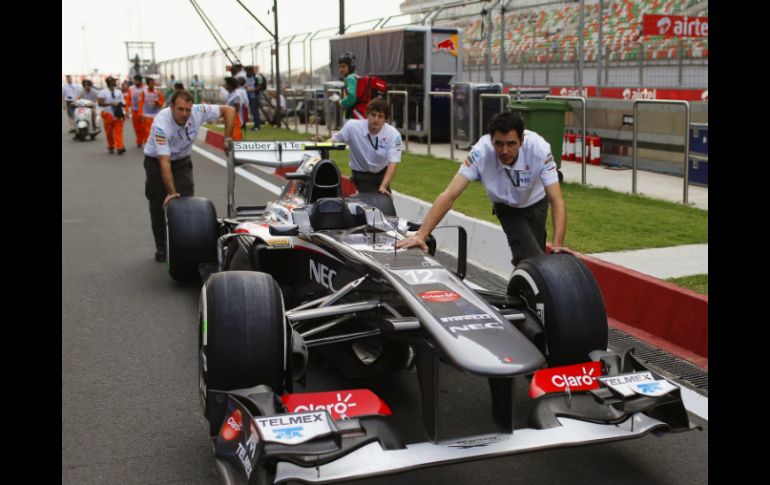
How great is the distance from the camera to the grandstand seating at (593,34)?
1586 centimetres

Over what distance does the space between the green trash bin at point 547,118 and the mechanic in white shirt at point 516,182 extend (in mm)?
7295

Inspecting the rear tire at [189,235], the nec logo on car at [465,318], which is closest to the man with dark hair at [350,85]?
the rear tire at [189,235]

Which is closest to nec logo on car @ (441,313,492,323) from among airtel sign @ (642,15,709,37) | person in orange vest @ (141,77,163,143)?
airtel sign @ (642,15,709,37)

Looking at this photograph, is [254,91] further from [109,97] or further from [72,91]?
[109,97]

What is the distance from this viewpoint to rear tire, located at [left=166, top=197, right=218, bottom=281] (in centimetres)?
700

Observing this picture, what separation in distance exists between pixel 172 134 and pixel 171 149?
0.16 meters

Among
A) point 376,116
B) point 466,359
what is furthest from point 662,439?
point 376,116

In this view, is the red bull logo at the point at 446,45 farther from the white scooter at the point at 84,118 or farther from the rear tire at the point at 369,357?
the rear tire at the point at 369,357

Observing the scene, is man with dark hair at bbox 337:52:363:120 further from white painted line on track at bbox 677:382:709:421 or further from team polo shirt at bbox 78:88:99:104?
team polo shirt at bbox 78:88:99:104

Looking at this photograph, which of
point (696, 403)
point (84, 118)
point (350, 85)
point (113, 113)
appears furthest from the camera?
point (84, 118)

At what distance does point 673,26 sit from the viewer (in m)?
15.2

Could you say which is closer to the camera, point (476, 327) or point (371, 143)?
point (476, 327)

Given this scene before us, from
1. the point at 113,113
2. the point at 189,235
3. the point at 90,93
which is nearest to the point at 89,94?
the point at 90,93

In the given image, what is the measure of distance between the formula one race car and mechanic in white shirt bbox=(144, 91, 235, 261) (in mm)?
3124
